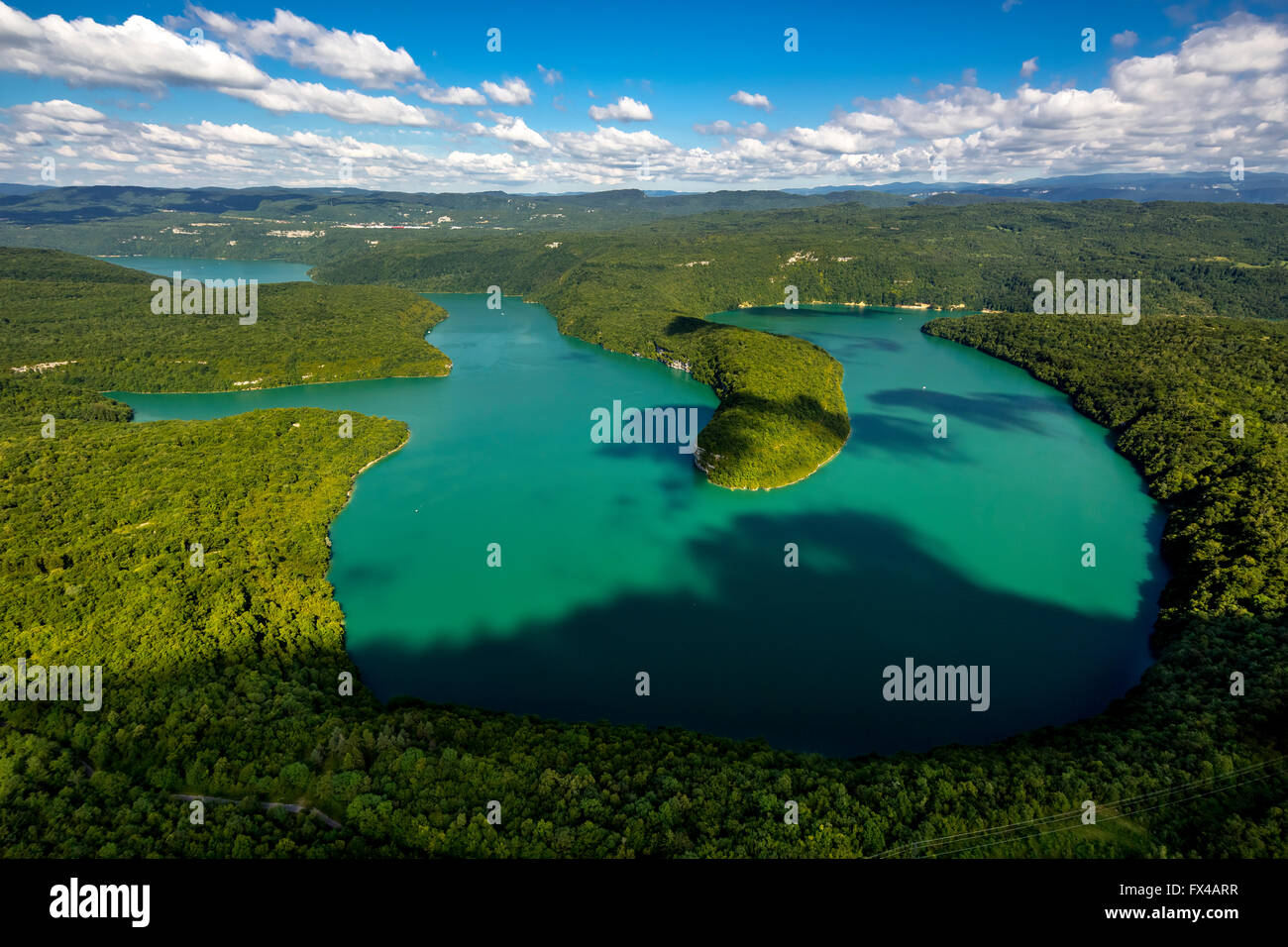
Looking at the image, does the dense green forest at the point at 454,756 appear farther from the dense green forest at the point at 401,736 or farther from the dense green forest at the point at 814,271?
the dense green forest at the point at 814,271

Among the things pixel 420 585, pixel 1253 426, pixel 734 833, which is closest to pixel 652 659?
pixel 734 833

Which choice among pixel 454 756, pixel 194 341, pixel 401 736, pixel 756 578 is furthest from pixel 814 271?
pixel 454 756

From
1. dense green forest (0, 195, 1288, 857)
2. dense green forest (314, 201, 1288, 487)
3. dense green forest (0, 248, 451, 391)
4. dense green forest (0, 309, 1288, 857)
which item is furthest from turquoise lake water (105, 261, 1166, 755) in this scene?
dense green forest (314, 201, 1288, 487)

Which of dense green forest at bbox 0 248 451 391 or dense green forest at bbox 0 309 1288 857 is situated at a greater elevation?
dense green forest at bbox 0 248 451 391

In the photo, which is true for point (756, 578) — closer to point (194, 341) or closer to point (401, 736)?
point (401, 736)

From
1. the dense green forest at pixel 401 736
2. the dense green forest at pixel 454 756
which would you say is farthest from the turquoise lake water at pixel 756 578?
the dense green forest at pixel 454 756

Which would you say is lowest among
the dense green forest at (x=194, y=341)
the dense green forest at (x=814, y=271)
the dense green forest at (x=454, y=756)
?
the dense green forest at (x=454, y=756)

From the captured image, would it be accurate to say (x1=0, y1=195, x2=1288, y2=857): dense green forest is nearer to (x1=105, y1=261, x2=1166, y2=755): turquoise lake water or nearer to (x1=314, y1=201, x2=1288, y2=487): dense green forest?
(x1=105, y1=261, x2=1166, y2=755): turquoise lake water
